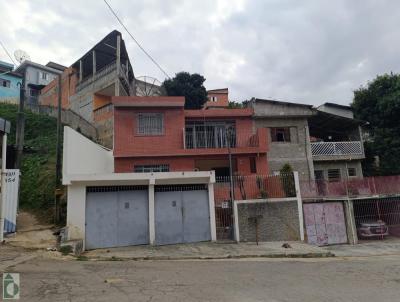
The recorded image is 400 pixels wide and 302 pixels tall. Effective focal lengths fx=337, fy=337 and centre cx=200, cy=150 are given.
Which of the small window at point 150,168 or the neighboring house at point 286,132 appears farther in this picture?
the neighboring house at point 286,132

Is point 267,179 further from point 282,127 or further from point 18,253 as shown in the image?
point 18,253

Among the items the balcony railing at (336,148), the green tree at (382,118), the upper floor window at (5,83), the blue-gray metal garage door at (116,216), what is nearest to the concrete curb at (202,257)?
the blue-gray metal garage door at (116,216)

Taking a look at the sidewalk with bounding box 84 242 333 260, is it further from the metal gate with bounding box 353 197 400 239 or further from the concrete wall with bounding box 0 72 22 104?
the concrete wall with bounding box 0 72 22 104

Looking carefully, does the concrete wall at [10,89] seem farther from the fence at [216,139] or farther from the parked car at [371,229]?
the parked car at [371,229]

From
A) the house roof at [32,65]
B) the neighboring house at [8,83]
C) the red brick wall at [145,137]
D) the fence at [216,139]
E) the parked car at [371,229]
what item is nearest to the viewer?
the parked car at [371,229]

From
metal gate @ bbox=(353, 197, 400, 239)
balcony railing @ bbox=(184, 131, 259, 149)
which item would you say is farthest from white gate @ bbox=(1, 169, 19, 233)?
metal gate @ bbox=(353, 197, 400, 239)

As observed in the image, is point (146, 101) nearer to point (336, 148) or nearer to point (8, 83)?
point (336, 148)

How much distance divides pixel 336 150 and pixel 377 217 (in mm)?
6375

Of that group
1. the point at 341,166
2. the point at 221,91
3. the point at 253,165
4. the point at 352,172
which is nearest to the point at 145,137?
the point at 253,165

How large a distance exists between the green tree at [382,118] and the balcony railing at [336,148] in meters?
1.97

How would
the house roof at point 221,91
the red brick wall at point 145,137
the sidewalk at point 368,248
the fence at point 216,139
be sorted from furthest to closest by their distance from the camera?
1. the house roof at point 221,91
2. the fence at point 216,139
3. the red brick wall at point 145,137
4. the sidewalk at point 368,248

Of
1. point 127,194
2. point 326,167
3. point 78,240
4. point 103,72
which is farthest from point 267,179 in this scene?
point 103,72

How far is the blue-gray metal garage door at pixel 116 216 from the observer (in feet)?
45.2

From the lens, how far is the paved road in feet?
22.2
